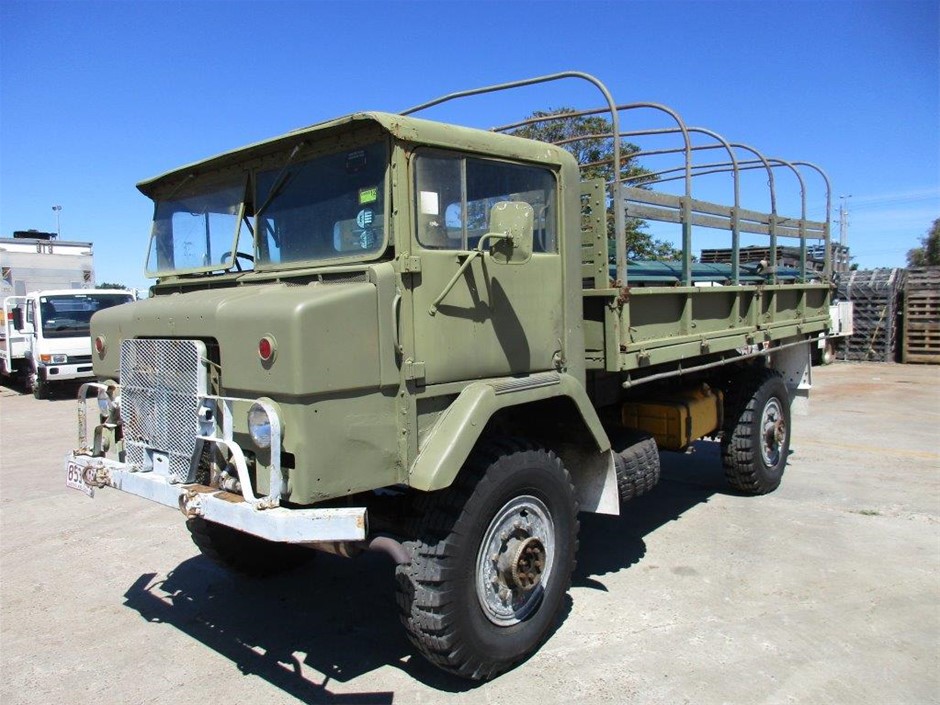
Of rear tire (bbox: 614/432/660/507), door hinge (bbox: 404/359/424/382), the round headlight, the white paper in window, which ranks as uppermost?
the white paper in window

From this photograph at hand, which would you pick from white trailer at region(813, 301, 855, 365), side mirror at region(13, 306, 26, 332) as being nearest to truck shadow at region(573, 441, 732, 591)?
white trailer at region(813, 301, 855, 365)

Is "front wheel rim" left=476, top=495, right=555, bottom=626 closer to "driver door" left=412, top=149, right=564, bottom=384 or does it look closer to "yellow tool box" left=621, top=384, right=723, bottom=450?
"driver door" left=412, top=149, right=564, bottom=384

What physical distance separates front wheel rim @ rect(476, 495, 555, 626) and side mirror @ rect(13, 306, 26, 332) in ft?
50.1

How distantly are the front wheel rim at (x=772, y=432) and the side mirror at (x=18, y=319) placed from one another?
594 inches

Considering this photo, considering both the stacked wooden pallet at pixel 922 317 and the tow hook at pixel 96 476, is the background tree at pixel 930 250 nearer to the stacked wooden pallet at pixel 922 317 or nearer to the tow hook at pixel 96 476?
the stacked wooden pallet at pixel 922 317

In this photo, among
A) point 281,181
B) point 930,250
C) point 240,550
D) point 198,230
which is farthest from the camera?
point 930,250

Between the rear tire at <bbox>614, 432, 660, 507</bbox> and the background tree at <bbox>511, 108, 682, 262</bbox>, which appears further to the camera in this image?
the background tree at <bbox>511, 108, 682, 262</bbox>

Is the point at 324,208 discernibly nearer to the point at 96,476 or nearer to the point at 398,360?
the point at 398,360

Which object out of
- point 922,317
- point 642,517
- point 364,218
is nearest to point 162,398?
point 364,218

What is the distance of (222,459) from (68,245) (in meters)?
19.0

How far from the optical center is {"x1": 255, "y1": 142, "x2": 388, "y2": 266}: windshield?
10.8ft

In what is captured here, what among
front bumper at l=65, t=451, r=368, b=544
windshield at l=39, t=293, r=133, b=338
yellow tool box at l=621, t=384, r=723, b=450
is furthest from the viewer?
windshield at l=39, t=293, r=133, b=338

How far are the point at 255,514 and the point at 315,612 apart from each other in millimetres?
1797

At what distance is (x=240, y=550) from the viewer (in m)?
4.73
